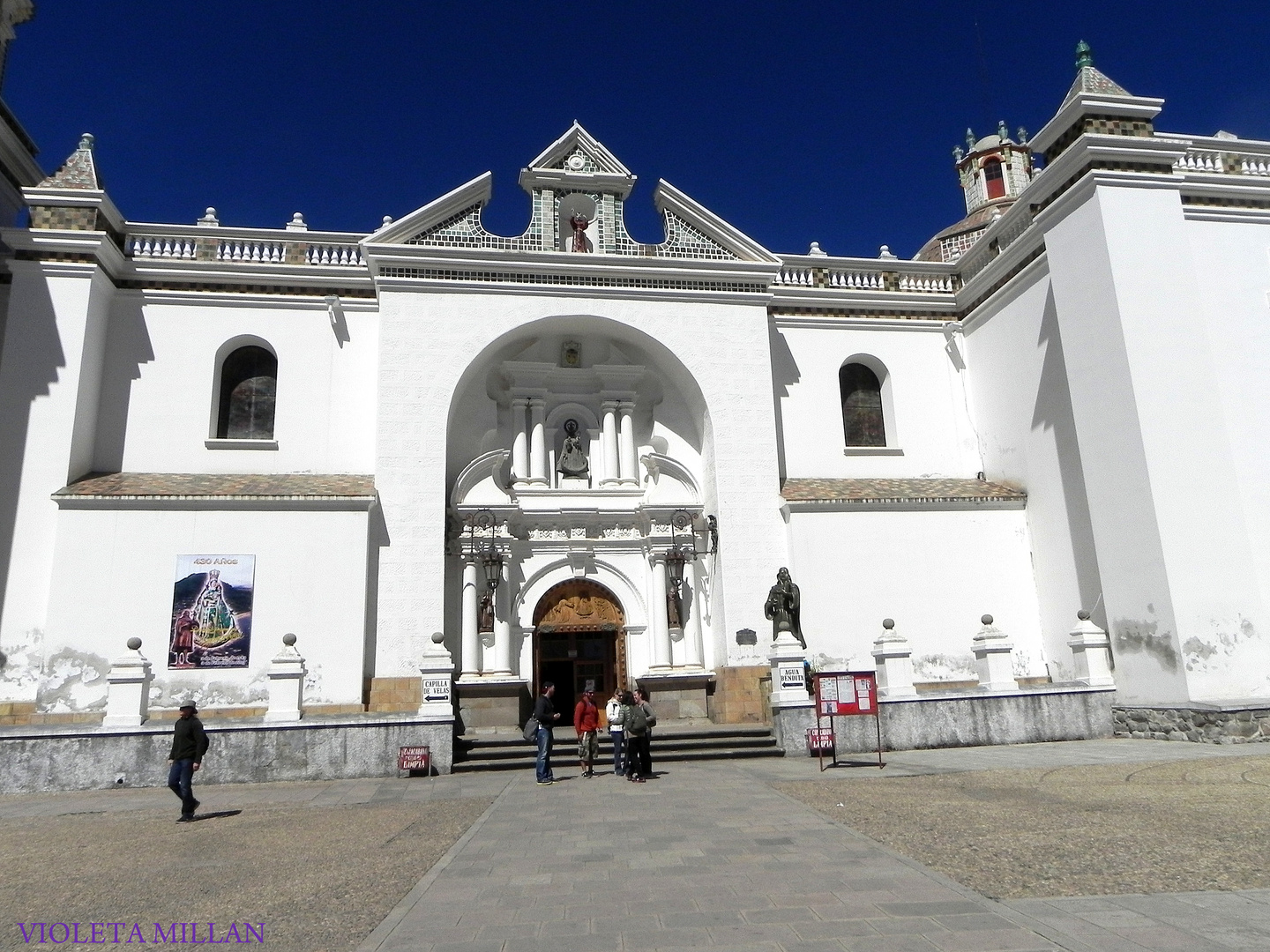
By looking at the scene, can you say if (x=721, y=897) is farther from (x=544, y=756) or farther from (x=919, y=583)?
(x=919, y=583)

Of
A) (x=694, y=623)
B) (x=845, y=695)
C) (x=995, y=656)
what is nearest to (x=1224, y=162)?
(x=995, y=656)

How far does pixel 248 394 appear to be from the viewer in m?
19.0

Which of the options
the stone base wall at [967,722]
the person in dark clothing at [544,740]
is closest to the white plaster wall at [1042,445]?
the stone base wall at [967,722]

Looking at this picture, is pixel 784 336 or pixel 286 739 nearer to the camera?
pixel 286 739

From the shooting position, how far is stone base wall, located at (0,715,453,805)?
40.5 ft

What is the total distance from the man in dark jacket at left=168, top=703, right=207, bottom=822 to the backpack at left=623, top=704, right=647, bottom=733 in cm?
545

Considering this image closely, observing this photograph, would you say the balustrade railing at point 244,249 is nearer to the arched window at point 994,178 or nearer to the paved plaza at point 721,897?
the paved plaza at point 721,897

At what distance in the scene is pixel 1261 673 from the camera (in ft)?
46.0

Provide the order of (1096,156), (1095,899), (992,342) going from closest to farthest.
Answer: (1095,899) → (1096,156) → (992,342)

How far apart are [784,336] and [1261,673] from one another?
1140 cm

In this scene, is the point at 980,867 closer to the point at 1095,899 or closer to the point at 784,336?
the point at 1095,899

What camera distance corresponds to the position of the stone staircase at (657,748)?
14.3 metres

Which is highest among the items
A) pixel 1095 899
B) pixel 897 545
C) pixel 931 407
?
pixel 931 407

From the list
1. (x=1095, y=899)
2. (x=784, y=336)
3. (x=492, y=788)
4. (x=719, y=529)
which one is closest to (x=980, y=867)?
(x=1095, y=899)
